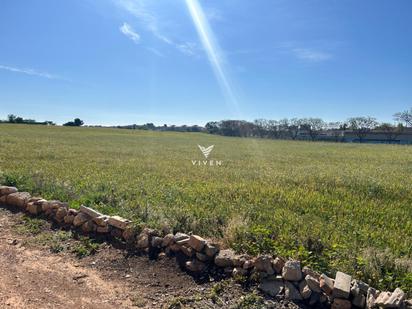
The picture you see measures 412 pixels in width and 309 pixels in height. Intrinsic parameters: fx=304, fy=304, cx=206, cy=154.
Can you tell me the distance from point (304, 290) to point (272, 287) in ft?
1.12

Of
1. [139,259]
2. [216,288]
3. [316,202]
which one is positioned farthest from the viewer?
[316,202]

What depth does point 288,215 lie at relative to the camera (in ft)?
18.0

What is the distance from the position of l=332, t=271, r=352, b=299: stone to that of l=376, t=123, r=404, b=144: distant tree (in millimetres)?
91648

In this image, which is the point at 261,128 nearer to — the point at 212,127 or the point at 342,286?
the point at 212,127

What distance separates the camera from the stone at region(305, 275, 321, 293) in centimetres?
320

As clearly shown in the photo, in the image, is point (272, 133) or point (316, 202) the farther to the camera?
point (272, 133)

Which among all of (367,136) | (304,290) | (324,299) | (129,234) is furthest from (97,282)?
(367,136)

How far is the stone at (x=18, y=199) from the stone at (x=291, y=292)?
17.6 ft

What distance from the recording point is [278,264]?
11.5ft

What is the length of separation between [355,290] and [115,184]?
6.09 m

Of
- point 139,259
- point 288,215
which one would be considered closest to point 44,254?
point 139,259

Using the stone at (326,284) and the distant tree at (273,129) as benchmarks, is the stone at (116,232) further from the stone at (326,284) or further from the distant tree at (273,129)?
the distant tree at (273,129)

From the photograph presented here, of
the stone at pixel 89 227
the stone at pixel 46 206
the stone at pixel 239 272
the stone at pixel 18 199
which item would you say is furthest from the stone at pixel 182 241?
the stone at pixel 18 199

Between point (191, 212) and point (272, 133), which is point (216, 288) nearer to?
point (191, 212)
